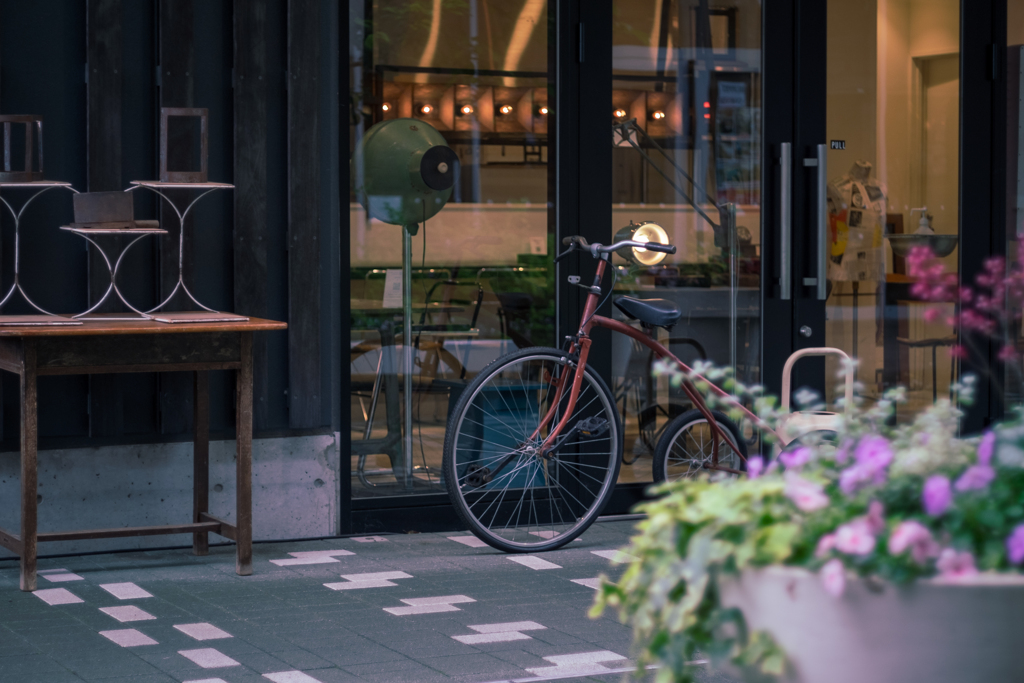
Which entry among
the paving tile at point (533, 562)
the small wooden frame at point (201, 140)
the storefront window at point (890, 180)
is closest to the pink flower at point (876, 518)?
the paving tile at point (533, 562)

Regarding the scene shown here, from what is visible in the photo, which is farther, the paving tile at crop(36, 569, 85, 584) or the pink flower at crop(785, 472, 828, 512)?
the paving tile at crop(36, 569, 85, 584)

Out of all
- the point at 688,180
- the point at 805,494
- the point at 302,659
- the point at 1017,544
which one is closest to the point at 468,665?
the point at 302,659

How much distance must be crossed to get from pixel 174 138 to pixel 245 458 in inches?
45.9

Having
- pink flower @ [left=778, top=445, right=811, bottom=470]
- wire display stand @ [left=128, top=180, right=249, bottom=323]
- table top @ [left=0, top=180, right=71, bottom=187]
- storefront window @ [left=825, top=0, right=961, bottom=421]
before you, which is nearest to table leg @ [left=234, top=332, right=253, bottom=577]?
wire display stand @ [left=128, top=180, right=249, bottom=323]

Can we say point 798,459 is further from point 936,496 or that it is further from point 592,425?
point 592,425

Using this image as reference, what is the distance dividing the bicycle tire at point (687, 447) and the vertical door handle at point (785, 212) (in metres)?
0.76

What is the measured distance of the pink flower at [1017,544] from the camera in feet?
3.78

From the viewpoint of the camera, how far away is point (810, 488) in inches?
50.6

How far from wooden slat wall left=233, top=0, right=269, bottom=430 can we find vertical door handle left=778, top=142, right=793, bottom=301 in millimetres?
2187

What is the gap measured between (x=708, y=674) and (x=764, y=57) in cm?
313

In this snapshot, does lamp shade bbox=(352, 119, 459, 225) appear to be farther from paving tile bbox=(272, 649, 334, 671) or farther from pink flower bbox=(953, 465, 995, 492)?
pink flower bbox=(953, 465, 995, 492)

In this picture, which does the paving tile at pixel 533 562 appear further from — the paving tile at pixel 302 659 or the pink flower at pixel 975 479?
the pink flower at pixel 975 479

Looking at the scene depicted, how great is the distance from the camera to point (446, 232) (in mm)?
4941

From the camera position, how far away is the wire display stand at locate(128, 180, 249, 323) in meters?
4.07
